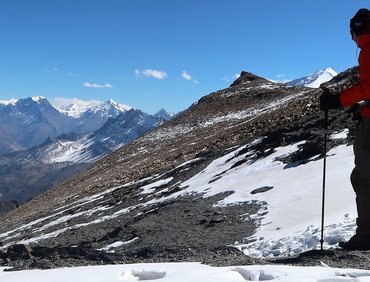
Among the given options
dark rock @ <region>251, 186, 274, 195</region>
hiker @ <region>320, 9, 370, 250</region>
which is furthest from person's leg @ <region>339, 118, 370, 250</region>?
dark rock @ <region>251, 186, 274, 195</region>

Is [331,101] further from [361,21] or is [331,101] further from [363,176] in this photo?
[363,176]

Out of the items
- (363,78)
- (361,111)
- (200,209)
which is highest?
(363,78)

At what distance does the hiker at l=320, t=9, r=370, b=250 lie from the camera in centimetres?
816

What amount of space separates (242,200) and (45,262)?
33.5 ft

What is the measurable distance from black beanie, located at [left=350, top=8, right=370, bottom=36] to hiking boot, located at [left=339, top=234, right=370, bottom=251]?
12.3ft

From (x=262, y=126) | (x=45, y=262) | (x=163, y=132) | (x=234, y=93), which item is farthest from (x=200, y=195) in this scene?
(x=234, y=93)

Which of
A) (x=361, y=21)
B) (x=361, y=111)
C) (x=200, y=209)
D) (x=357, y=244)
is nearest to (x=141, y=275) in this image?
(x=357, y=244)

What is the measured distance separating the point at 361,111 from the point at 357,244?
8.12ft

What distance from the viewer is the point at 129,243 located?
17.2 m

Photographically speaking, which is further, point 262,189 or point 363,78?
point 262,189

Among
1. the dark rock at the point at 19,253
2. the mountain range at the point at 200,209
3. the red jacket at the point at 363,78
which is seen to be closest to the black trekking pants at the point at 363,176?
the red jacket at the point at 363,78

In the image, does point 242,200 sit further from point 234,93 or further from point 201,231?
point 234,93

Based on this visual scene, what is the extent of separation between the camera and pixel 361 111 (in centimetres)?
895

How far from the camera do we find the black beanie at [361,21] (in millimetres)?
8188
